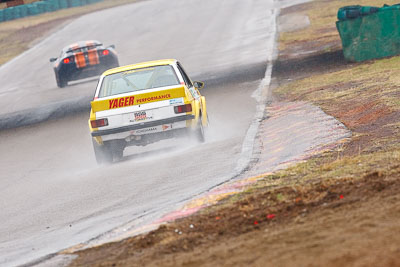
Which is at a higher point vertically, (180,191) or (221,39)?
(180,191)

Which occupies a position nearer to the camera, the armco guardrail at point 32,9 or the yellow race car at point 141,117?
the yellow race car at point 141,117

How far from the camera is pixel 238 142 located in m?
11.8

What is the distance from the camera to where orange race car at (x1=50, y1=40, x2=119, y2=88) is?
2584 centimetres

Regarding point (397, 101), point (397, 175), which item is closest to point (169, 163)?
point (397, 101)

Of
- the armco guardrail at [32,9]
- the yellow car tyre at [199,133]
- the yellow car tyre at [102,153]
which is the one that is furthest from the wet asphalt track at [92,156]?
the armco guardrail at [32,9]

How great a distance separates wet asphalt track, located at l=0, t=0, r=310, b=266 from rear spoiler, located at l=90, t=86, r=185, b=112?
0.84m

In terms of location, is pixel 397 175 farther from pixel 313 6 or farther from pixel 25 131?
pixel 313 6

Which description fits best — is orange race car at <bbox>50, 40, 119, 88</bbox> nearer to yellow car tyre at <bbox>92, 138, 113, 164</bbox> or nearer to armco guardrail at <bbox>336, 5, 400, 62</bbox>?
armco guardrail at <bbox>336, 5, 400, 62</bbox>

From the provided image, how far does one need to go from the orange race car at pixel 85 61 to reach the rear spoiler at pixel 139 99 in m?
14.0

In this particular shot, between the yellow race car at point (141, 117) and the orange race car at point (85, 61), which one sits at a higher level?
the yellow race car at point (141, 117)

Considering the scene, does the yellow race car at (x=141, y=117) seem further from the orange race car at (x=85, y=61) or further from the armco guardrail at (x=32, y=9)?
the armco guardrail at (x=32, y=9)

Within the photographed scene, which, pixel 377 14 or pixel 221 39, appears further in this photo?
pixel 221 39

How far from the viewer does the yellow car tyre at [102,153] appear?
1203 centimetres

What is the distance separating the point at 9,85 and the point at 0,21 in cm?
2512
